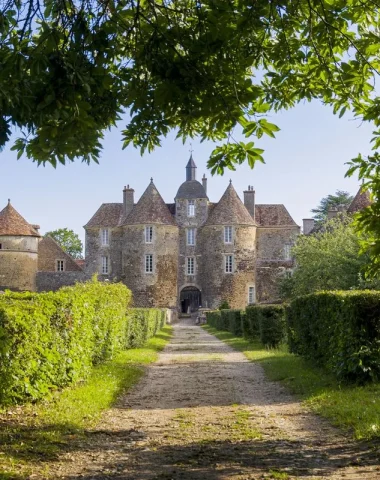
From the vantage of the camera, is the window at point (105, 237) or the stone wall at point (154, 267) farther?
the window at point (105, 237)

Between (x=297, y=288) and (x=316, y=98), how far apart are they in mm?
31635

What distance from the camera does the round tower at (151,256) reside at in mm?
57125

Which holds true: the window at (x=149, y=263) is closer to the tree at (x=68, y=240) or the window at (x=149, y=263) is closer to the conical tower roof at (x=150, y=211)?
the conical tower roof at (x=150, y=211)

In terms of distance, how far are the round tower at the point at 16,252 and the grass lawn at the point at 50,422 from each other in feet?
154

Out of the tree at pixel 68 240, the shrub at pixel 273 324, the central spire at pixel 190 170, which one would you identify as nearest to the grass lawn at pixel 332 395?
the shrub at pixel 273 324

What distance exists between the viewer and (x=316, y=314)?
13.9 metres

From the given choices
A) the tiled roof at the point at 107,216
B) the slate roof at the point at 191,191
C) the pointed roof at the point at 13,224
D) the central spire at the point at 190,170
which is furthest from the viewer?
the central spire at the point at 190,170

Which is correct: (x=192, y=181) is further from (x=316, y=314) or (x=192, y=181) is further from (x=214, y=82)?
(x=214, y=82)

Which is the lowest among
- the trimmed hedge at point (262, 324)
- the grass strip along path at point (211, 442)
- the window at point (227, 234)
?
the grass strip along path at point (211, 442)

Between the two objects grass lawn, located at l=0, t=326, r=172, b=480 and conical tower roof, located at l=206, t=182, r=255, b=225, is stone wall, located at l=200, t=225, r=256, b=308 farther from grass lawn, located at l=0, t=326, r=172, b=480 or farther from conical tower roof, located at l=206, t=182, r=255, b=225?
grass lawn, located at l=0, t=326, r=172, b=480

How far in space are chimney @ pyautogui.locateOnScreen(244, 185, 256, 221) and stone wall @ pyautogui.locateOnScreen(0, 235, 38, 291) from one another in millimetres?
20914

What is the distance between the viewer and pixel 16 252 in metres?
57.7

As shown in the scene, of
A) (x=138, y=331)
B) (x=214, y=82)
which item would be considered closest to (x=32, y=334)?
(x=214, y=82)

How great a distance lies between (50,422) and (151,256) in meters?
49.7
